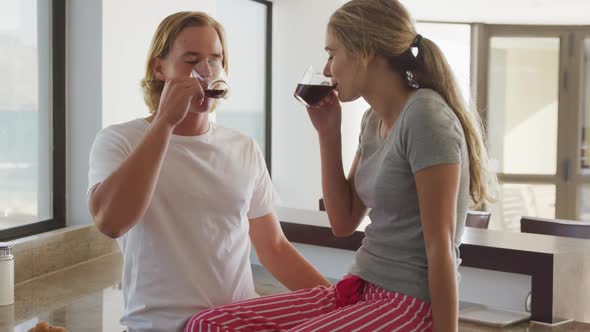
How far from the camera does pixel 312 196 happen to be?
6367 mm

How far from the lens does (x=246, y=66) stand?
5934 mm

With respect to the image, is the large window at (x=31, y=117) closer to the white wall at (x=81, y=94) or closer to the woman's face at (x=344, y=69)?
the white wall at (x=81, y=94)

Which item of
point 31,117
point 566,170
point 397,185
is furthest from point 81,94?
point 566,170

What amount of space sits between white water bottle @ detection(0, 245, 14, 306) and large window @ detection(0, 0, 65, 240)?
2.25 ft

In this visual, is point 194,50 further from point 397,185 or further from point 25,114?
point 25,114

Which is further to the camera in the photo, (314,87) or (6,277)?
(6,277)

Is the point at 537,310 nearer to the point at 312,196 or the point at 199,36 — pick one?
the point at 199,36

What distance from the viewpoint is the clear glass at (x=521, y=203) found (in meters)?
8.03

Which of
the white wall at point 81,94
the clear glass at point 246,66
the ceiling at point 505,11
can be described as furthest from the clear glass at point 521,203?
the white wall at point 81,94

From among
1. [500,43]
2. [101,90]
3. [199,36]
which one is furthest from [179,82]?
[500,43]

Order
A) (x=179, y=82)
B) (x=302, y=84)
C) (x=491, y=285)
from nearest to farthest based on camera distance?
(x=179, y=82), (x=302, y=84), (x=491, y=285)

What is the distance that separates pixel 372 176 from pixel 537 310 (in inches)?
40.9

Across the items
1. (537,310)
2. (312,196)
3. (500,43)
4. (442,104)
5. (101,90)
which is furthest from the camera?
(500,43)

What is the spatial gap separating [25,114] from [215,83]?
2.02 metres
